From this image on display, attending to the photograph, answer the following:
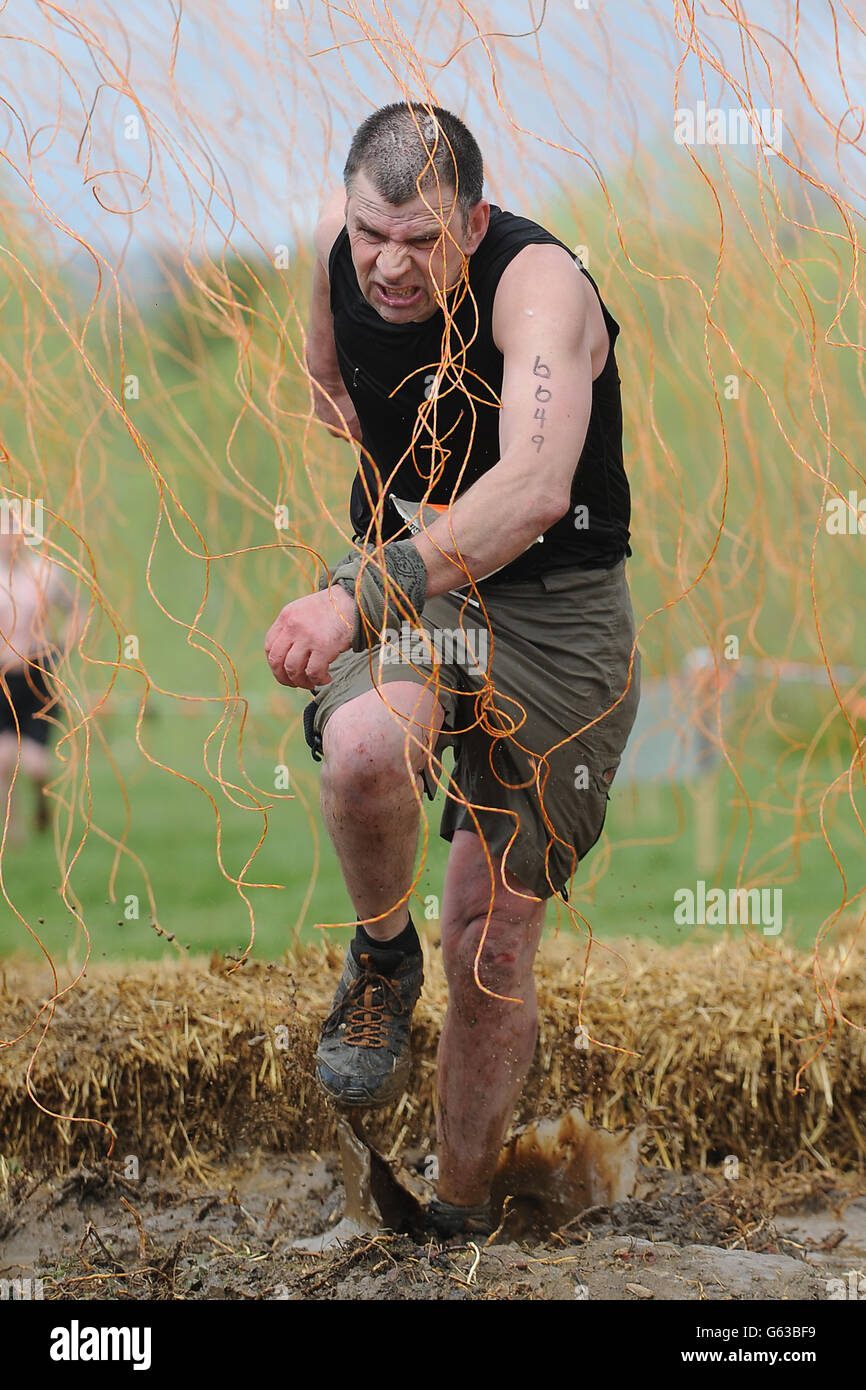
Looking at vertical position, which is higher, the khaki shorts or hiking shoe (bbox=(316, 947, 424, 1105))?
the khaki shorts

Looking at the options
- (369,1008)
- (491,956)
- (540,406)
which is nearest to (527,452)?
(540,406)

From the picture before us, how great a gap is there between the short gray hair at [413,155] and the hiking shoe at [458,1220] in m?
1.92

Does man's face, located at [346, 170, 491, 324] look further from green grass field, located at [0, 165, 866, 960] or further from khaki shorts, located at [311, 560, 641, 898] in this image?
green grass field, located at [0, 165, 866, 960]

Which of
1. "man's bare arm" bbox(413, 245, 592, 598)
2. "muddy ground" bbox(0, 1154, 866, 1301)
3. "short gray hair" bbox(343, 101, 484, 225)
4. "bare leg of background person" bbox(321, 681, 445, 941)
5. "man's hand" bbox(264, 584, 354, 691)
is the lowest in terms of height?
"muddy ground" bbox(0, 1154, 866, 1301)

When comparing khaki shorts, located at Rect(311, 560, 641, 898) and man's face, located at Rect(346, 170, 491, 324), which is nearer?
man's face, located at Rect(346, 170, 491, 324)

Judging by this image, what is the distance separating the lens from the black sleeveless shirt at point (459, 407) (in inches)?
94.7

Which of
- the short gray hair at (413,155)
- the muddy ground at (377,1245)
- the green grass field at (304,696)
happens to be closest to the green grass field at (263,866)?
the green grass field at (304,696)

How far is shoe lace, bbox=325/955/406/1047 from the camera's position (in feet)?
8.55

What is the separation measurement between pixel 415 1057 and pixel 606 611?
1406mm

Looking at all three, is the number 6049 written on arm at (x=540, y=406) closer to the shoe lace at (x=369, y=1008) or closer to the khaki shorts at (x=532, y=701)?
the khaki shorts at (x=532, y=701)

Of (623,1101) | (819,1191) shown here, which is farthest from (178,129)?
(819,1191)

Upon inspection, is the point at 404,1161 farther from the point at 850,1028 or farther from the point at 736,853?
the point at 736,853

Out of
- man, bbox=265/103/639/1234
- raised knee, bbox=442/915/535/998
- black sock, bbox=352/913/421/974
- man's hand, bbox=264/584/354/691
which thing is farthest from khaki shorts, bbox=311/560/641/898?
man's hand, bbox=264/584/354/691
